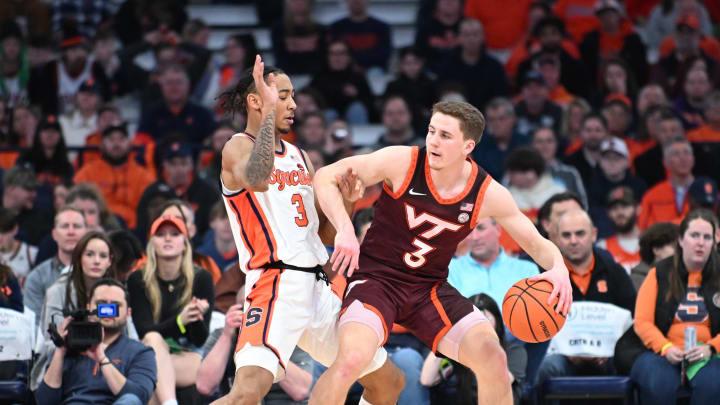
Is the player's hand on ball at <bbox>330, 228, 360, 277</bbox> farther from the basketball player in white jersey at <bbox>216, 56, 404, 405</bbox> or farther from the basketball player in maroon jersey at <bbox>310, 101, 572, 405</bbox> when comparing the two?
the basketball player in white jersey at <bbox>216, 56, 404, 405</bbox>

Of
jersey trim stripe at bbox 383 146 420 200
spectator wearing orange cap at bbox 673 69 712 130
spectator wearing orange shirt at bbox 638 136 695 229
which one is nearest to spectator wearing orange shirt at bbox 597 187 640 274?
spectator wearing orange shirt at bbox 638 136 695 229

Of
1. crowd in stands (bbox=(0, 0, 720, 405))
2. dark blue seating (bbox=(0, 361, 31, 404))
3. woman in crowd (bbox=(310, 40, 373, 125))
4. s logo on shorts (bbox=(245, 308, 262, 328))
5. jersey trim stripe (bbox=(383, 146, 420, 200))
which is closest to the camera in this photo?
s logo on shorts (bbox=(245, 308, 262, 328))

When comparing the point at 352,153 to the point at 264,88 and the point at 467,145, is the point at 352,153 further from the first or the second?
the point at 264,88

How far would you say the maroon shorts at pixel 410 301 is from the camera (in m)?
5.64

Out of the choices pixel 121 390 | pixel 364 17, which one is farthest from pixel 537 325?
pixel 364 17

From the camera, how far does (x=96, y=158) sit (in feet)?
36.8

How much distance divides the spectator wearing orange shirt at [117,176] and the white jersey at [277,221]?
5.38 m

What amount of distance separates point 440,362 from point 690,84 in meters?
6.09

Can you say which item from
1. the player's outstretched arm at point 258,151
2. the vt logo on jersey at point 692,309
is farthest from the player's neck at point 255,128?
the vt logo on jersey at point 692,309

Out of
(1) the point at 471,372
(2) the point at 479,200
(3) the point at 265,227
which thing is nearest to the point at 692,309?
(1) the point at 471,372

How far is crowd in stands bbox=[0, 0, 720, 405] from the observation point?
7.23 meters

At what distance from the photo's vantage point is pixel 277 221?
18.2ft

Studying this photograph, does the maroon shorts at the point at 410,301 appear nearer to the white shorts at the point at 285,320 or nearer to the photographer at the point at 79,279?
the white shorts at the point at 285,320

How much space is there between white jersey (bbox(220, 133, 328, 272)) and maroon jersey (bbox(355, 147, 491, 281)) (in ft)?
1.32
